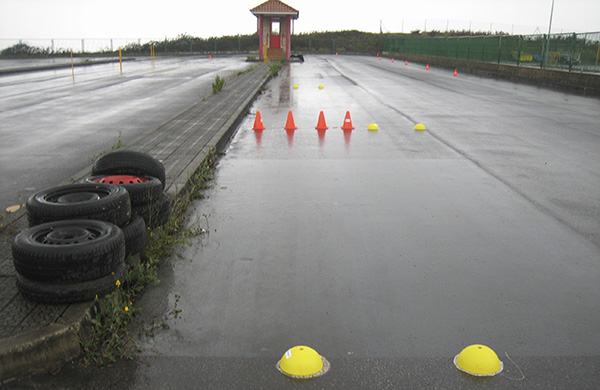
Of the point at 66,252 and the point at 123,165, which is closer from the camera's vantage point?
the point at 66,252

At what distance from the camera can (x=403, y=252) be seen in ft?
17.3

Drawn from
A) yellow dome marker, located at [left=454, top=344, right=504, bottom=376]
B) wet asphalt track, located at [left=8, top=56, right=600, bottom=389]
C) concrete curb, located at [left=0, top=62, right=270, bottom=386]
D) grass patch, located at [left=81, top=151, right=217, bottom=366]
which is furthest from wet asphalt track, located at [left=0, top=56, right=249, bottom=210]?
yellow dome marker, located at [left=454, top=344, right=504, bottom=376]

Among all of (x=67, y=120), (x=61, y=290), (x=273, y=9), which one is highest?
(x=273, y=9)

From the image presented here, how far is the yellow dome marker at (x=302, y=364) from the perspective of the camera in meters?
3.34

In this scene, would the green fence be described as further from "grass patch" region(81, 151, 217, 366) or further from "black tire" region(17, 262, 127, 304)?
"black tire" region(17, 262, 127, 304)

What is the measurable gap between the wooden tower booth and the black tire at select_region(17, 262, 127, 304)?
44060 mm

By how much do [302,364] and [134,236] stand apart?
191cm

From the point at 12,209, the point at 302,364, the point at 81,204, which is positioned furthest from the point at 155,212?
the point at 302,364

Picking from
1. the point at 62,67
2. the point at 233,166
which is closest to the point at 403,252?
the point at 233,166

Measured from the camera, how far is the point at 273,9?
4669cm

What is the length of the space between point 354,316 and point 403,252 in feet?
4.52

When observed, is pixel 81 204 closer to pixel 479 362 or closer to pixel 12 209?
pixel 12 209

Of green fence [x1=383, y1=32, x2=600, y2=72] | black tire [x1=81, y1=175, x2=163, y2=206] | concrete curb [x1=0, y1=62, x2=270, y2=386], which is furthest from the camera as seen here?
green fence [x1=383, y1=32, x2=600, y2=72]

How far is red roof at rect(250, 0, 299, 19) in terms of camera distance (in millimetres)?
46375
